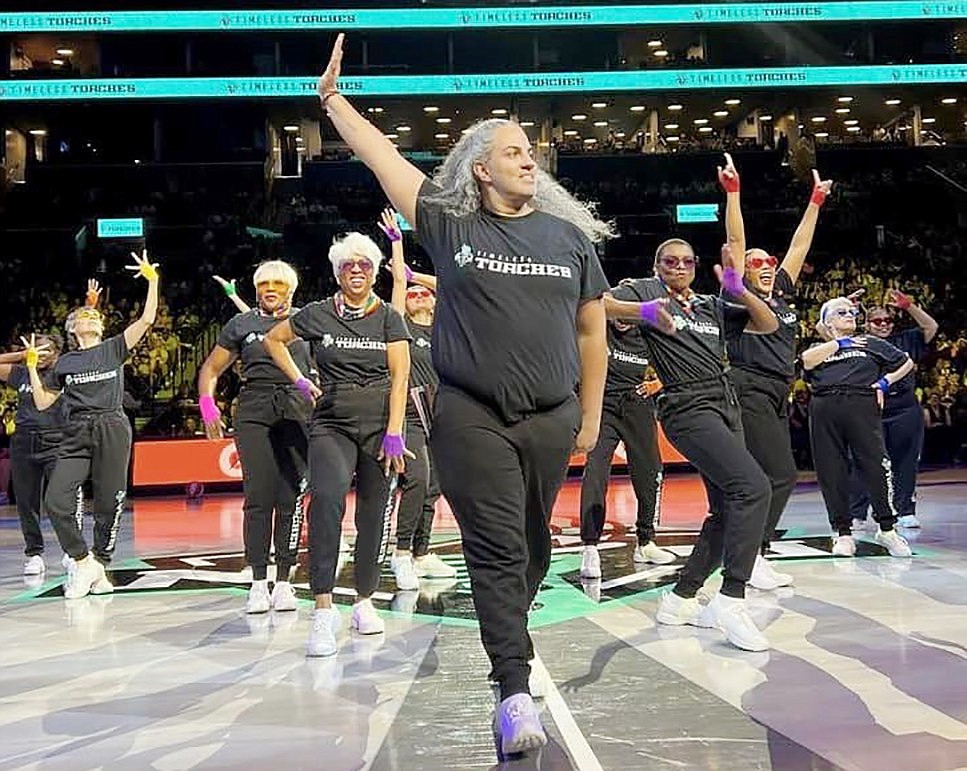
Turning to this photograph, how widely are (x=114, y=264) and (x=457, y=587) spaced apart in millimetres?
13433

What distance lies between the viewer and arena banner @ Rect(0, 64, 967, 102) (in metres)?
15.7

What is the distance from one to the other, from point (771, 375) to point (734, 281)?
824 millimetres

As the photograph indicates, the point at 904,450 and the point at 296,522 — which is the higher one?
the point at 296,522

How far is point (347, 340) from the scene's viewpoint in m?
4.19

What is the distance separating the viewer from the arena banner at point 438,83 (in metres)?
15.7

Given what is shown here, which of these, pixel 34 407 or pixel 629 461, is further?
pixel 34 407

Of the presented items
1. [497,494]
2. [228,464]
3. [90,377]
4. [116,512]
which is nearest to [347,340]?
[497,494]

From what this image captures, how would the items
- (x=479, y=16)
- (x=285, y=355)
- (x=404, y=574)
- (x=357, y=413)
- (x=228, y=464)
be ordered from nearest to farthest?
(x=357, y=413)
(x=285, y=355)
(x=404, y=574)
(x=228, y=464)
(x=479, y=16)

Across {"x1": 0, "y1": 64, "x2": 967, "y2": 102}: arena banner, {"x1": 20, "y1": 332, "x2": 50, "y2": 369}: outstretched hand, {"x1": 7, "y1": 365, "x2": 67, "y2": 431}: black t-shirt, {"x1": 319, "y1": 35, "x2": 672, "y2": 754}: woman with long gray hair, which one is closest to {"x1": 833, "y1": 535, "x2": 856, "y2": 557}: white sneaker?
{"x1": 319, "y1": 35, "x2": 672, "y2": 754}: woman with long gray hair

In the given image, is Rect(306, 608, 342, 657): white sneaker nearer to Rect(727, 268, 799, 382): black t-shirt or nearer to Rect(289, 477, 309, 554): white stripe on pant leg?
Rect(289, 477, 309, 554): white stripe on pant leg

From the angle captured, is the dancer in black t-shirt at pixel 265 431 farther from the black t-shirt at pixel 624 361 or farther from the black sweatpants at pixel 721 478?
the black t-shirt at pixel 624 361

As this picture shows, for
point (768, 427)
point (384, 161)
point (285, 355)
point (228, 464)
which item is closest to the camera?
point (384, 161)

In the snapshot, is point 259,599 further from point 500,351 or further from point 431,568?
point 500,351

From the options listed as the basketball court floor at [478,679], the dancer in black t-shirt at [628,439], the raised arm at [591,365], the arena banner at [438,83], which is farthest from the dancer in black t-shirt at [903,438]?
the arena banner at [438,83]
